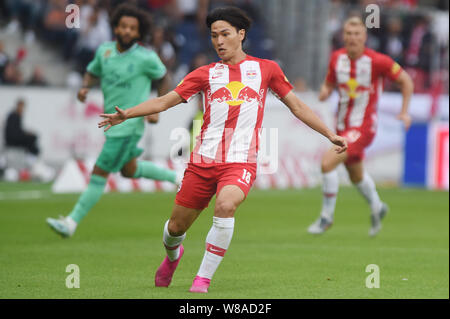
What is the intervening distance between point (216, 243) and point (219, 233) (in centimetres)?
8

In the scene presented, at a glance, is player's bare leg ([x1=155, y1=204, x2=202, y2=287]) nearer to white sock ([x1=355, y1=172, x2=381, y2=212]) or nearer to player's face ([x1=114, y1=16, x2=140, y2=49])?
player's face ([x1=114, y1=16, x2=140, y2=49])

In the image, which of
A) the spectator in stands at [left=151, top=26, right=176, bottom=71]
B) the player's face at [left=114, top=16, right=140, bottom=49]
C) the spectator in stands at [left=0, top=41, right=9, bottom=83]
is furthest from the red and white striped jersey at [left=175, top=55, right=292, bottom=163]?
the spectator in stands at [left=151, top=26, right=176, bottom=71]

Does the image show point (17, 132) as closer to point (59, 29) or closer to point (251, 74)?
point (59, 29)

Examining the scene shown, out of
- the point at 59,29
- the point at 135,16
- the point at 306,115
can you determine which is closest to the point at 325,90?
the point at 135,16

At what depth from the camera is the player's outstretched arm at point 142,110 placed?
6.32 meters

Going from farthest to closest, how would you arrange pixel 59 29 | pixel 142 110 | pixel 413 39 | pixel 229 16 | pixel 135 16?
pixel 413 39
pixel 59 29
pixel 135 16
pixel 229 16
pixel 142 110

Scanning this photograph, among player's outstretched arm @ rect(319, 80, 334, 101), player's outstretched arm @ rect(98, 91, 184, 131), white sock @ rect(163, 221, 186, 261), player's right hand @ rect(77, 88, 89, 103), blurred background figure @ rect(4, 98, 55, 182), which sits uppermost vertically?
player's outstretched arm @ rect(98, 91, 184, 131)

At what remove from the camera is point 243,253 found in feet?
30.8

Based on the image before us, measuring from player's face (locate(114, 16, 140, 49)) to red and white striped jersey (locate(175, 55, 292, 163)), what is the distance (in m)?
3.48

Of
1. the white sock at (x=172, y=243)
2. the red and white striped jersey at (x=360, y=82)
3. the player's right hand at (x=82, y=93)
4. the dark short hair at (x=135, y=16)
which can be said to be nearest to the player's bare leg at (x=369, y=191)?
the red and white striped jersey at (x=360, y=82)

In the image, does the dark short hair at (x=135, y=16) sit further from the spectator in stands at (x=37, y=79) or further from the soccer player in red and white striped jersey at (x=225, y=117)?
the spectator in stands at (x=37, y=79)

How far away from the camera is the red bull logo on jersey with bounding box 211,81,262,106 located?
267 inches

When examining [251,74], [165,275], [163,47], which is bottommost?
[165,275]
